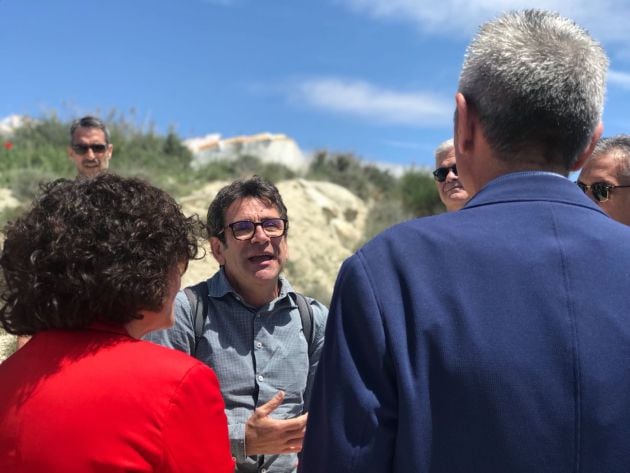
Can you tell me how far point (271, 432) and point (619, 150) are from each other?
223 cm

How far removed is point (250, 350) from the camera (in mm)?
2980

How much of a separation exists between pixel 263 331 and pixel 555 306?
6.18 ft

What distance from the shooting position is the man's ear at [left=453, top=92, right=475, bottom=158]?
148cm

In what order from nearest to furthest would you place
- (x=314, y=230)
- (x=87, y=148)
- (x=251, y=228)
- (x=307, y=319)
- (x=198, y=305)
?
(x=198, y=305) → (x=307, y=319) → (x=251, y=228) → (x=87, y=148) → (x=314, y=230)

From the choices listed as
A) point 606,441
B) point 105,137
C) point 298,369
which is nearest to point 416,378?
point 606,441

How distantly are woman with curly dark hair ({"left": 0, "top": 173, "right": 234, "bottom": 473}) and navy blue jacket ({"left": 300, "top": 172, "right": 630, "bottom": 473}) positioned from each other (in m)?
0.35

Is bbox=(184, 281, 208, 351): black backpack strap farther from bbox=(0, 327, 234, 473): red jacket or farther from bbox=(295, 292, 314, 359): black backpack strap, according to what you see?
bbox=(0, 327, 234, 473): red jacket

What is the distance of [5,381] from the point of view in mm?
1604

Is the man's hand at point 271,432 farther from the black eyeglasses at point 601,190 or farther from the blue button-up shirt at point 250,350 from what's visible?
the black eyeglasses at point 601,190

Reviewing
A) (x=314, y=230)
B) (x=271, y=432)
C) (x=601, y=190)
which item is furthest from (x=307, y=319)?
(x=314, y=230)

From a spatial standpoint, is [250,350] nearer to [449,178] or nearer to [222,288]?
[222,288]

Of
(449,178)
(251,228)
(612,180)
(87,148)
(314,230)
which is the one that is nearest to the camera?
(251,228)

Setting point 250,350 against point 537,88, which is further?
point 250,350

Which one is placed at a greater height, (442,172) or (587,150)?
(442,172)
